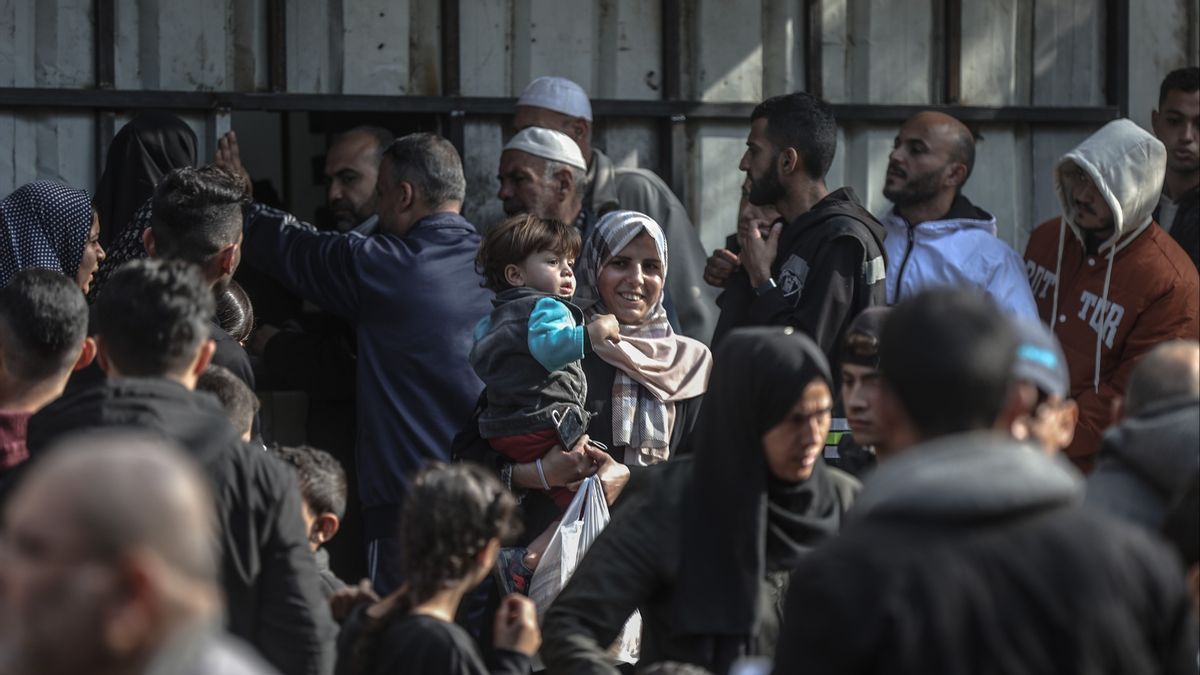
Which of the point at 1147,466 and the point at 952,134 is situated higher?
the point at 952,134

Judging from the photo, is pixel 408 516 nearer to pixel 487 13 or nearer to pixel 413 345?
pixel 413 345

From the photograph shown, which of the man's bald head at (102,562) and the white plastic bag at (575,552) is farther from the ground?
the man's bald head at (102,562)

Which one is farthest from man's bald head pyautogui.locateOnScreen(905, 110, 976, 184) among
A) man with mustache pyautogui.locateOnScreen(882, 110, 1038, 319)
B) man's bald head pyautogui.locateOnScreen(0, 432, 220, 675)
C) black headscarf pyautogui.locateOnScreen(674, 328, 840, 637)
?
man's bald head pyautogui.locateOnScreen(0, 432, 220, 675)

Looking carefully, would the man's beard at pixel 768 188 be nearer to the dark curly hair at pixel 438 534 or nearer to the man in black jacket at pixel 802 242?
the man in black jacket at pixel 802 242

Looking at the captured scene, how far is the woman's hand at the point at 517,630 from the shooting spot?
3.60 meters

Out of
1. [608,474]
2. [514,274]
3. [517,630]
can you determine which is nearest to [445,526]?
[517,630]

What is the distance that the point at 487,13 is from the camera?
6.61m

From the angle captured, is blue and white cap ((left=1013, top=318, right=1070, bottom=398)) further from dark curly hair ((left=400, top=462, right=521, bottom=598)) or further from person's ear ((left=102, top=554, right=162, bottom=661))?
person's ear ((left=102, top=554, right=162, bottom=661))

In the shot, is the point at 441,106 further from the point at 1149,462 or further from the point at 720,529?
the point at 1149,462

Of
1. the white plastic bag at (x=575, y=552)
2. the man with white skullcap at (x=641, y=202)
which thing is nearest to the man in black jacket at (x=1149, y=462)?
the white plastic bag at (x=575, y=552)

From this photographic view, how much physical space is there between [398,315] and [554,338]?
980 millimetres

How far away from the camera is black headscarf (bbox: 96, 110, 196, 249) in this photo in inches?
231

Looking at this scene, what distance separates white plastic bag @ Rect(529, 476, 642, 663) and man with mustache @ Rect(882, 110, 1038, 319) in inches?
62.8

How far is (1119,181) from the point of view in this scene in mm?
6168
